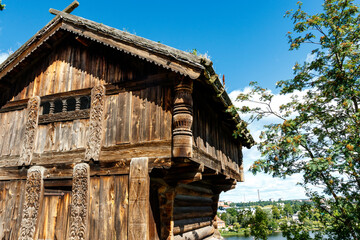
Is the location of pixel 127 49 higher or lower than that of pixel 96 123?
higher

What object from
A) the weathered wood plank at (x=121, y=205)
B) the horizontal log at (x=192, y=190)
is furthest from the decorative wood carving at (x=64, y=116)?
the horizontal log at (x=192, y=190)

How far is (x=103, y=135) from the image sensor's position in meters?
6.90

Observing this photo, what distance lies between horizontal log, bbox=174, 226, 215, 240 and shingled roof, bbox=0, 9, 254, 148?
3900 mm

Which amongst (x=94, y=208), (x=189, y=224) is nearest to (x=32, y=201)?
(x=94, y=208)

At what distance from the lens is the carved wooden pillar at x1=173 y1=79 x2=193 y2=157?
5.81 metres

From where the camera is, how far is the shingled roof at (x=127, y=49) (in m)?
5.96

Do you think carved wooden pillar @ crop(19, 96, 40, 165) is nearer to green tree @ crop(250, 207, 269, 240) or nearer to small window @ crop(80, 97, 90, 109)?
small window @ crop(80, 97, 90, 109)

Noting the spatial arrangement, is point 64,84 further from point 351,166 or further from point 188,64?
point 351,166

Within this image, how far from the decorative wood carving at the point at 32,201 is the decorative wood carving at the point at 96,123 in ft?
5.25

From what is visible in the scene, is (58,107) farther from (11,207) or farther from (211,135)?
(211,135)

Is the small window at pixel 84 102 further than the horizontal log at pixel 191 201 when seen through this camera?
Yes

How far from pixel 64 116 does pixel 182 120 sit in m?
3.64

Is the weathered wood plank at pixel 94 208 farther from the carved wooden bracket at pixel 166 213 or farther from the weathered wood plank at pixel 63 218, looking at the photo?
the carved wooden bracket at pixel 166 213

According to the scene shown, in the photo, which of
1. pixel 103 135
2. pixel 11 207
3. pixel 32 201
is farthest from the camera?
pixel 11 207
